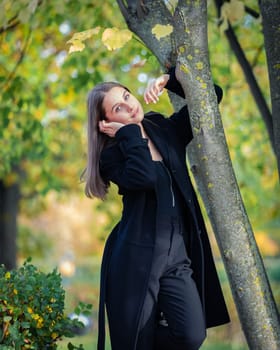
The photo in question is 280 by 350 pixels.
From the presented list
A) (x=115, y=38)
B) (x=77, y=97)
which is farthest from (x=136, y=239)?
(x=77, y=97)

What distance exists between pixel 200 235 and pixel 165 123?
25.1 inches

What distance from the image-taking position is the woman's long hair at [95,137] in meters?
3.41

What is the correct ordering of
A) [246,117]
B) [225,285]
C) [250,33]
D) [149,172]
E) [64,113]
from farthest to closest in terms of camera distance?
[225,285] < [64,113] < [246,117] < [250,33] < [149,172]

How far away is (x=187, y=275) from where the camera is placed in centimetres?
317

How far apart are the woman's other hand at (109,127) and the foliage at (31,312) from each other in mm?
912

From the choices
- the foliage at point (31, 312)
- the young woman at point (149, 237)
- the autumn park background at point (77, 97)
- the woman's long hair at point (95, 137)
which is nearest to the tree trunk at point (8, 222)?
the autumn park background at point (77, 97)

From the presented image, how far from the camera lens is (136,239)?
3.20 metres

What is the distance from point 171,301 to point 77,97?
23.6ft

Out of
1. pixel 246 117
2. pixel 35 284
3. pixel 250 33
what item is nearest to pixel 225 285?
pixel 246 117

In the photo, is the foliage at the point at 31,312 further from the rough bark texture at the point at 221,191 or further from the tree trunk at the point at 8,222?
the tree trunk at the point at 8,222

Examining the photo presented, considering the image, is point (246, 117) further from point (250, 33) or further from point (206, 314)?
point (206, 314)

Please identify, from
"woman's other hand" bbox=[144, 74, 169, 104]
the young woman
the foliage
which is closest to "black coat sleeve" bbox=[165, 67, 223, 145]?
the young woman

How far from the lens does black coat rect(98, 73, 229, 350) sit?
315 centimetres

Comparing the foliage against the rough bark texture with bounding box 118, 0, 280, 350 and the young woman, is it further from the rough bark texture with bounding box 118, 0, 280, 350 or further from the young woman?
the rough bark texture with bounding box 118, 0, 280, 350
